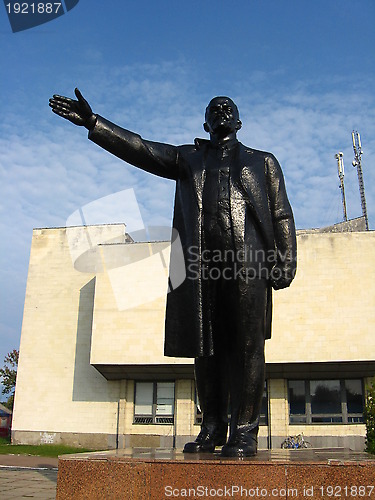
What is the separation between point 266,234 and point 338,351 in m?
Answer: 22.2

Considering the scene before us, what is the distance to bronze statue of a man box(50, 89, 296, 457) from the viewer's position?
4121 mm

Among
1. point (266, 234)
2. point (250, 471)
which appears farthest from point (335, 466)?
point (266, 234)

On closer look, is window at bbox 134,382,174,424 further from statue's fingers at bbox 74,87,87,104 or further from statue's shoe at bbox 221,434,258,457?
statue's fingers at bbox 74,87,87,104

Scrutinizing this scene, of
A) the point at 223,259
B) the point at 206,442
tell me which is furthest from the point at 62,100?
the point at 206,442

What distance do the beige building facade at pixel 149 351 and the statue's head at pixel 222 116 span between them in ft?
70.1

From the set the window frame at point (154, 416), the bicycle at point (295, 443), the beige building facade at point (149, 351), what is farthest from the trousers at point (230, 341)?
the window frame at point (154, 416)

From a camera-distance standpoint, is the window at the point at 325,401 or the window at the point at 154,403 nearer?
the window at the point at 325,401

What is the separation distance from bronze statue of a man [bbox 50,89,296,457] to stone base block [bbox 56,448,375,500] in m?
0.66

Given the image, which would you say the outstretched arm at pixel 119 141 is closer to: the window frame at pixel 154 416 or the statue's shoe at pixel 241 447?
the statue's shoe at pixel 241 447

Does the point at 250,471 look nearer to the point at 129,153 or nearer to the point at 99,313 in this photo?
the point at 129,153

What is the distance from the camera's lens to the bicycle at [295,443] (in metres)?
23.1

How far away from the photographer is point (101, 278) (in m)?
28.5

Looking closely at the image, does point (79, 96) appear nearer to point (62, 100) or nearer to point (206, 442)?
point (62, 100)

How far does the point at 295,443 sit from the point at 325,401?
4.31 m
